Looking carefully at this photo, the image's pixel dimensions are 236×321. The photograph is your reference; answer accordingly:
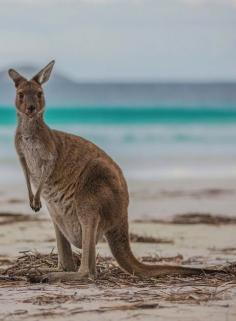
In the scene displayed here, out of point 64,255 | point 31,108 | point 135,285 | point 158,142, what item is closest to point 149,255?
point 64,255

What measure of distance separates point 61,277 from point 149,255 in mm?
2069

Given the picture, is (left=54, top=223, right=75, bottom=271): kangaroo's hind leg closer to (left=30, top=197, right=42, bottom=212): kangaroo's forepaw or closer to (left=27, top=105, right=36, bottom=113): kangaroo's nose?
(left=30, top=197, right=42, bottom=212): kangaroo's forepaw

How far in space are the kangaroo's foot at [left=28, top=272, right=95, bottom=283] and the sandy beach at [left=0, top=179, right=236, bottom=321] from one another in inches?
2.7

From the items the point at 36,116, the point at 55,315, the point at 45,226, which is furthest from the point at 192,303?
the point at 45,226

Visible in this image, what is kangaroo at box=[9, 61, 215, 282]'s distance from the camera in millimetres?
6172

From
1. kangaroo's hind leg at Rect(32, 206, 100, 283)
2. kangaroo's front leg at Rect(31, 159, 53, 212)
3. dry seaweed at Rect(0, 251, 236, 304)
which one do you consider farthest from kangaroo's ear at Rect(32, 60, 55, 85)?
dry seaweed at Rect(0, 251, 236, 304)

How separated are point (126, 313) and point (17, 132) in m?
1.89

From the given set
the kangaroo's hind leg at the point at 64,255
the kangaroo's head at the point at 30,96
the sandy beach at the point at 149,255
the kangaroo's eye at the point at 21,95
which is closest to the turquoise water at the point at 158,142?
the sandy beach at the point at 149,255

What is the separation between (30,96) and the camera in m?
6.22

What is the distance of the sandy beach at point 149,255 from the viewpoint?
5.08 metres

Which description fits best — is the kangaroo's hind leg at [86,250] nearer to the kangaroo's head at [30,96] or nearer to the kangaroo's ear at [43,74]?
the kangaroo's head at [30,96]

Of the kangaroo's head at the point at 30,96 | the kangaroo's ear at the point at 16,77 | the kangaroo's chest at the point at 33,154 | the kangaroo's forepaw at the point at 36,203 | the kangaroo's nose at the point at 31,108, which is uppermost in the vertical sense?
the kangaroo's ear at the point at 16,77

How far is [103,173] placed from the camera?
627cm

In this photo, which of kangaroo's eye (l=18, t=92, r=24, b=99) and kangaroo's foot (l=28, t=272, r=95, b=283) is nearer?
kangaroo's foot (l=28, t=272, r=95, b=283)
